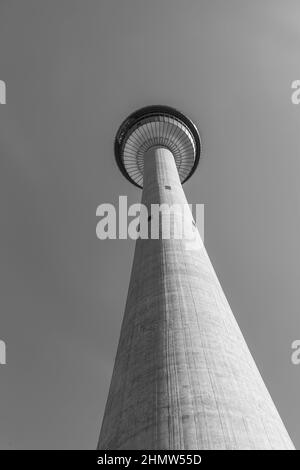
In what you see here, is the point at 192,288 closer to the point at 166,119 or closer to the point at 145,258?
the point at 145,258

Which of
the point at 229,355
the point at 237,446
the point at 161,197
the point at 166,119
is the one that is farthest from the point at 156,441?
the point at 166,119

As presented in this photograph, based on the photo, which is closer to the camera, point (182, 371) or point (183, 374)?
point (183, 374)

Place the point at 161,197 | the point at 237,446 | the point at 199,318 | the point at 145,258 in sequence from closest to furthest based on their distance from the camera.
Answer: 1. the point at 237,446
2. the point at 199,318
3. the point at 145,258
4. the point at 161,197

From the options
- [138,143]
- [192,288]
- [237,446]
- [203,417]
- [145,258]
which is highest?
[138,143]

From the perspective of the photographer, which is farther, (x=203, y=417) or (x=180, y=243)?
(x=180, y=243)
